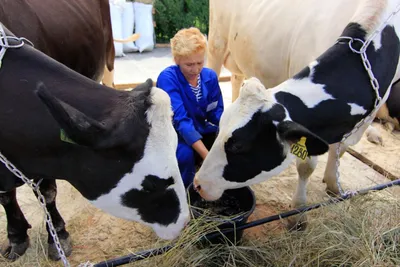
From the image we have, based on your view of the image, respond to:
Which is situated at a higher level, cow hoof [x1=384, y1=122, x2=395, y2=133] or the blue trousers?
the blue trousers

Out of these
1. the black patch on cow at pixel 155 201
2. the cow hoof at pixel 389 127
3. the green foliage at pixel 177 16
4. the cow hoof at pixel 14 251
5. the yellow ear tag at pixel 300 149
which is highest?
the yellow ear tag at pixel 300 149

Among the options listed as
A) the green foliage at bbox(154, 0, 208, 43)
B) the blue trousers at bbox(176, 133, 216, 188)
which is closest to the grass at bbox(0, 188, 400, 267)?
the blue trousers at bbox(176, 133, 216, 188)

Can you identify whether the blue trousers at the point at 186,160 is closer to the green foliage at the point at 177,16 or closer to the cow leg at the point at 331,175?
the cow leg at the point at 331,175

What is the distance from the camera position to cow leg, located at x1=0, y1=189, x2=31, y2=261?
8.52ft

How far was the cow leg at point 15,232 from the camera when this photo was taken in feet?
8.52

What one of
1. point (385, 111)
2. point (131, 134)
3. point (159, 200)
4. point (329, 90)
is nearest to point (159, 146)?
point (131, 134)

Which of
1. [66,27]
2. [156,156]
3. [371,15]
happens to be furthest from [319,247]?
[66,27]

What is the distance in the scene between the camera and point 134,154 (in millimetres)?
1718

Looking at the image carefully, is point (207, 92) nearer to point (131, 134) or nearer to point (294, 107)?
point (294, 107)

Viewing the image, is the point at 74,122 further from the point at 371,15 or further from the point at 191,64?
the point at 371,15

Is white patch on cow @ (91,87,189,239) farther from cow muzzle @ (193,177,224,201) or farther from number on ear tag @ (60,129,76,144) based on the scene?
cow muzzle @ (193,177,224,201)

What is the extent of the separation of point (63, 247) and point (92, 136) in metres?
1.51

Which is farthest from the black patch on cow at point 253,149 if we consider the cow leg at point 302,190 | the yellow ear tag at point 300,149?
the cow leg at point 302,190

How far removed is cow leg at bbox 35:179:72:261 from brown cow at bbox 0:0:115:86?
3.20 feet
